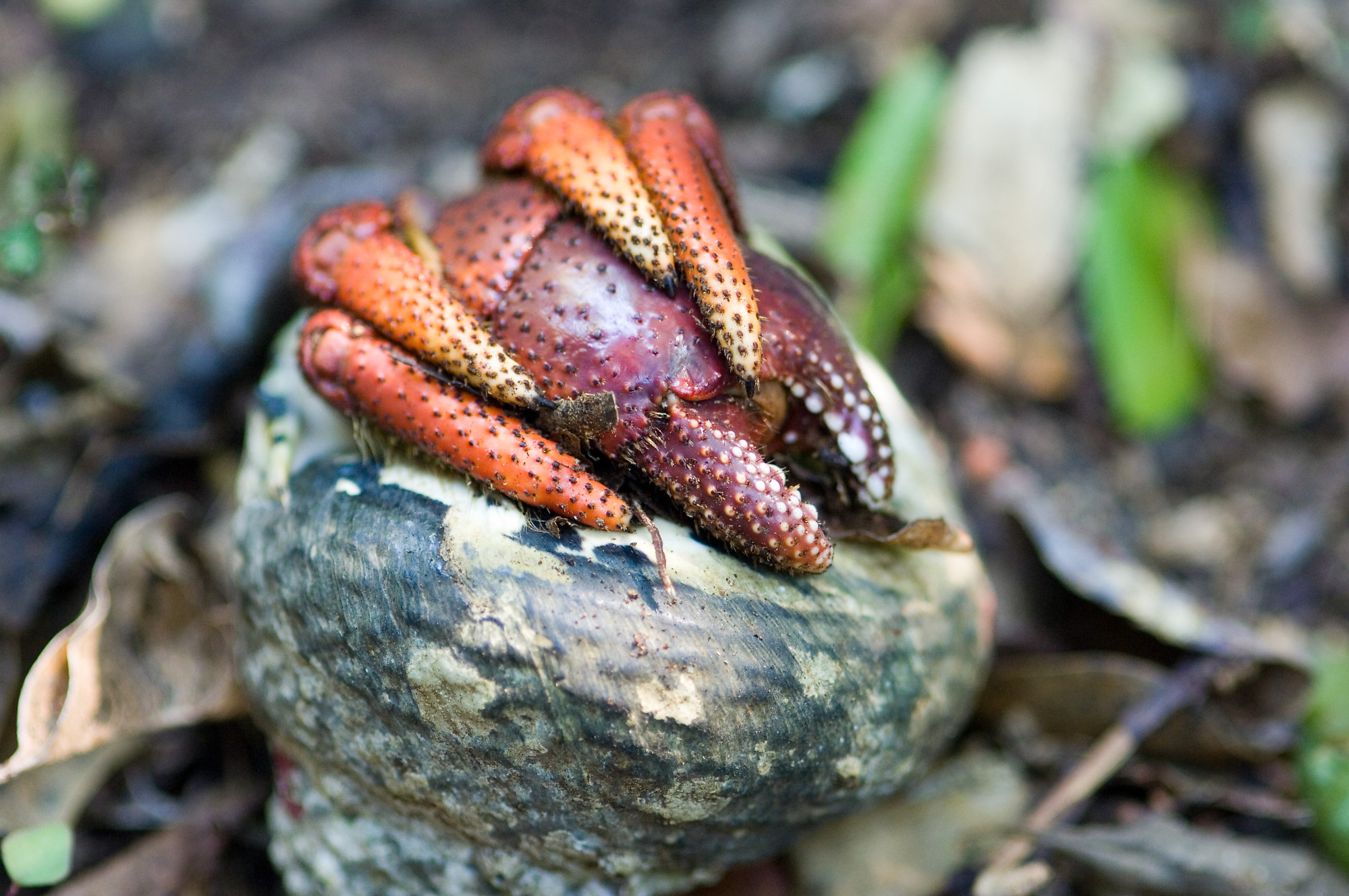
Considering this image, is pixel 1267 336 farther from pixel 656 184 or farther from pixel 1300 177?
pixel 656 184

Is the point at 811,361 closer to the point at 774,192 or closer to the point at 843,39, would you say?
the point at 774,192

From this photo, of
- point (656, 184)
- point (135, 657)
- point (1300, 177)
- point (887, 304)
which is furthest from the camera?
point (1300, 177)

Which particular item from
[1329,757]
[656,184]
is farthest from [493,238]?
[1329,757]

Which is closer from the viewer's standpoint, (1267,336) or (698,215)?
(698,215)

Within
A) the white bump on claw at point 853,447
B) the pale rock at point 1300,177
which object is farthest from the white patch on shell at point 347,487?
the pale rock at point 1300,177

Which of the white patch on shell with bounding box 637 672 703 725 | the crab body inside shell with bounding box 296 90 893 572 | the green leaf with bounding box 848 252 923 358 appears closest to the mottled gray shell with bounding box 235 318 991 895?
the white patch on shell with bounding box 637 672 703 725

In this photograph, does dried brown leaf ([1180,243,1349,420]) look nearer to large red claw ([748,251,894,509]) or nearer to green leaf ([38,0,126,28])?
large red claw ([748,251,894,509])
